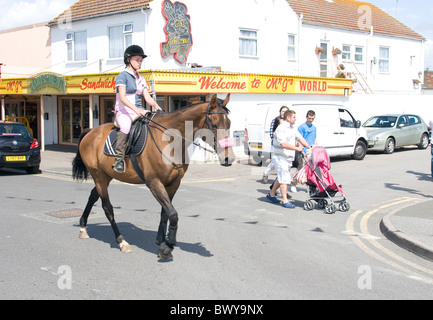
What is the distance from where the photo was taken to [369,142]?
2017 centimetres

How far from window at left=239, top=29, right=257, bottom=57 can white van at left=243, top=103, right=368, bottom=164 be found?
20.4ft

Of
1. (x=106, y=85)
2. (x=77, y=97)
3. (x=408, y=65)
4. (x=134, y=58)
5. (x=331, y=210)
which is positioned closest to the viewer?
(x=134, y=58)

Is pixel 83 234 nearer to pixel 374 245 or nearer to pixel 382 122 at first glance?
pixel 374 245

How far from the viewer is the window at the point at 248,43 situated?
22.6m

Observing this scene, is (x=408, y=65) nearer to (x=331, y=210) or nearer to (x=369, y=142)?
(x=369, y=142)

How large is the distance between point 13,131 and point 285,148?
943cm

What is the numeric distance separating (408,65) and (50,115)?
23.3 metres

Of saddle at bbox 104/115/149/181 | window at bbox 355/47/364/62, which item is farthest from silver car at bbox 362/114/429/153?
saddle at bbox 104/115/149/181

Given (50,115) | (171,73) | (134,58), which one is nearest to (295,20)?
(171,73)

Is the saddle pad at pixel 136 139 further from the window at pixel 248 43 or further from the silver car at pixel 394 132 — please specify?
the window at pixel 248 43

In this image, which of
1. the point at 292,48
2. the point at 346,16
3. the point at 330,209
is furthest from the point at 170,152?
the point at 346,16

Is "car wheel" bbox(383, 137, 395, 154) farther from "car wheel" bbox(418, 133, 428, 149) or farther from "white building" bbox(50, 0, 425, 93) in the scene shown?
"white building" bbox(50, 0, 425, 93)

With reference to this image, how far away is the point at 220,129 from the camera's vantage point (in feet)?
19.0

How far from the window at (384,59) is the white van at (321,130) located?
13872mm
